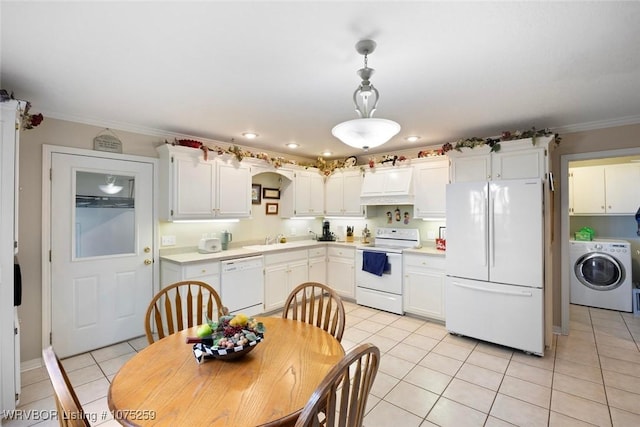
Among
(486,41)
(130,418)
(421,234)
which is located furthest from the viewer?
(421,234)

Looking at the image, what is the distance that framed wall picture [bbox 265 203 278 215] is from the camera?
4812mm

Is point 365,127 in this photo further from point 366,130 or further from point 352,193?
point 352,193

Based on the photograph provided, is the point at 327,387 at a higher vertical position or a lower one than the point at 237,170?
lower

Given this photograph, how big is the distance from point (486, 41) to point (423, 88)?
67cm

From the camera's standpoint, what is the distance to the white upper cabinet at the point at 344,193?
16.2 ft

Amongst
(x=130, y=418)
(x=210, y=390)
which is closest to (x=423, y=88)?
(x=210, y=390)

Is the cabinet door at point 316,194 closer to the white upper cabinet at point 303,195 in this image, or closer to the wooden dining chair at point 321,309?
the white upper cabinet at point 303,195

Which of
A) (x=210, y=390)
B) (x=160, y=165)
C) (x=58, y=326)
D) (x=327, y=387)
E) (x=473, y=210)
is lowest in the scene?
(x=58, y=326)

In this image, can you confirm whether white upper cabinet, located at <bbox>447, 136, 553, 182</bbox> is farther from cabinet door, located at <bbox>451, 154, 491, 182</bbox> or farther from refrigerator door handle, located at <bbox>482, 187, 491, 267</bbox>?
refrigerator door handle, located at <bbox>482, 187, 491, 267</bbox>

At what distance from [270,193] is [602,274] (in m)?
5.15

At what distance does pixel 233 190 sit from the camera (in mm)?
3971

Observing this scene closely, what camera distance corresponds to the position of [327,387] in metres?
0.95

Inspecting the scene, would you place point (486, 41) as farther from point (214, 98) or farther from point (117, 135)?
point (117, 135)

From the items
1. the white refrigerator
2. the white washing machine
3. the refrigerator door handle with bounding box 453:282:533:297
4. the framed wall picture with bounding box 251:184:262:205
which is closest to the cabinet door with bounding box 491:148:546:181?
the white refrigerator
